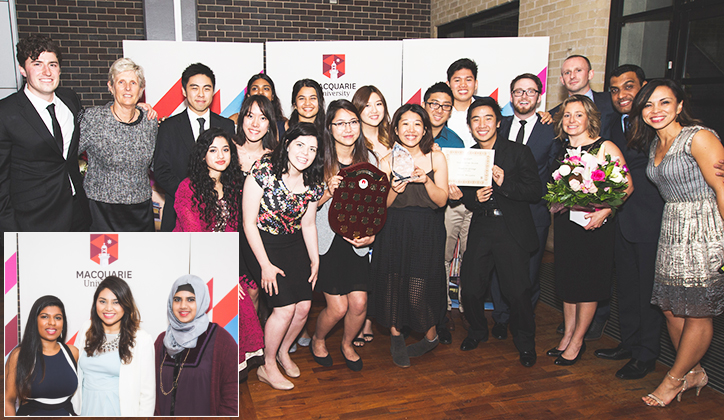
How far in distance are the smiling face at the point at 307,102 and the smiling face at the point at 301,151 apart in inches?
44.3

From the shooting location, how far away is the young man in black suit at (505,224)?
3141mm

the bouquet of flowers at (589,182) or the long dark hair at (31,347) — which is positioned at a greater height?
the bouquet of flowers at (589,182)

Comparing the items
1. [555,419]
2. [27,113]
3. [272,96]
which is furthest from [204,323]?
[272,96]

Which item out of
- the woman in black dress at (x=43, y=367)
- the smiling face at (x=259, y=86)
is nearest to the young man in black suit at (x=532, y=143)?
the smiling face at (x=259, y=86)

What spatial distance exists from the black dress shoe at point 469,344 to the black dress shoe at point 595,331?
0.85 m

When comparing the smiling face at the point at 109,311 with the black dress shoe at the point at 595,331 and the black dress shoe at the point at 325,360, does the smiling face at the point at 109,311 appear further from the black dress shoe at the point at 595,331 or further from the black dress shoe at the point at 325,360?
the black dress shoe at the point at 595,331

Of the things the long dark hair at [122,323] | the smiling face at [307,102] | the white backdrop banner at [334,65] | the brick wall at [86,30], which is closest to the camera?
the long dark hair at [122,323]

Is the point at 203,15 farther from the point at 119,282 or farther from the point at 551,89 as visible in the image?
the point at 119,282

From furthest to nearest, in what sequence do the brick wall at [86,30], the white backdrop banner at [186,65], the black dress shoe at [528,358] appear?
1. the brick wall at [86,30]
2. the white backdrop banner at [186,65]
3. the black dress shoe at [528,358]

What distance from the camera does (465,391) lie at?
2941 millimetres

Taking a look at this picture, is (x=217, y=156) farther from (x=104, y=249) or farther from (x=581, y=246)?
(x=581, y=246)

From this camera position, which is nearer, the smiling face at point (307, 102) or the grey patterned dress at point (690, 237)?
the grey patterned dress at point (690, 237)

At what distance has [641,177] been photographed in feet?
9.78

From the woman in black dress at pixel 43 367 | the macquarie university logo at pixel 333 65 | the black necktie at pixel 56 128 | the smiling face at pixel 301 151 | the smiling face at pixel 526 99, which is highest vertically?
the macquarie university logo at pixel 333 65
